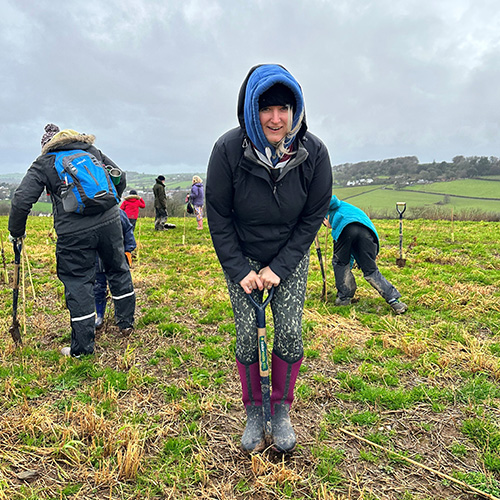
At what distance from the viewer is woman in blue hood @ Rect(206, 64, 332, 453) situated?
2273 mm

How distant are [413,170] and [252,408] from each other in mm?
61406

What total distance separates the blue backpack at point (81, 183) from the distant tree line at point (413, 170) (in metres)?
51.3

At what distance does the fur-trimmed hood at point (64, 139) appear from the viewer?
3973mm

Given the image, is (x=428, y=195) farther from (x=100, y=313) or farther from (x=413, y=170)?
(x=100, y=313)

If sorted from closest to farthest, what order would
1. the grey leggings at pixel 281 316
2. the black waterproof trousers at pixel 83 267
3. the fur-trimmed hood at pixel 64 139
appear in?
1. the grey leggings at pixel 281 316
2. the fur-trimmed hood at pixel 64 139
3. the black waterproof trousers at pixel 83 267

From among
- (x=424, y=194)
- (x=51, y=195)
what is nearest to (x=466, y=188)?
(x=424, y=194)

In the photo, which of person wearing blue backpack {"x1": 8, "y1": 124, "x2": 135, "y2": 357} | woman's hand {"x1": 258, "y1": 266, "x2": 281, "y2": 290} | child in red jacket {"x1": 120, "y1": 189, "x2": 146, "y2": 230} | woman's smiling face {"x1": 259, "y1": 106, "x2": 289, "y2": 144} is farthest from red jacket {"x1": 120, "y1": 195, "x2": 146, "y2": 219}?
woman's smiling face {"x1": 259, "y1": 106, "x2": 289, "y2": 144}

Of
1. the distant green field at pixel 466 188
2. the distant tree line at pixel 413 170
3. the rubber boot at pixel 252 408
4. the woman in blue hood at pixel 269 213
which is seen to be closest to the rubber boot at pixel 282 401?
the woman in blue hood at pixel 269 213

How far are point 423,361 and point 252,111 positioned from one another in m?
3.45

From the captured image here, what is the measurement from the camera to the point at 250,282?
2.55 meters

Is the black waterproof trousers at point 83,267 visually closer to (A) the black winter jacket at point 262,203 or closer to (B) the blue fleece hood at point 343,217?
(A) the black winter jacket at point 262,203

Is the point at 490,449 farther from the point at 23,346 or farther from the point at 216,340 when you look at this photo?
the point at 23,346

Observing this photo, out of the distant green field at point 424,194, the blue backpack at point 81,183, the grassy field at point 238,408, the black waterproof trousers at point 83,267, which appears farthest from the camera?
the distant green field at point 424,194

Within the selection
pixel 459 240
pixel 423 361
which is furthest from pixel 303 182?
pixel 459 240
